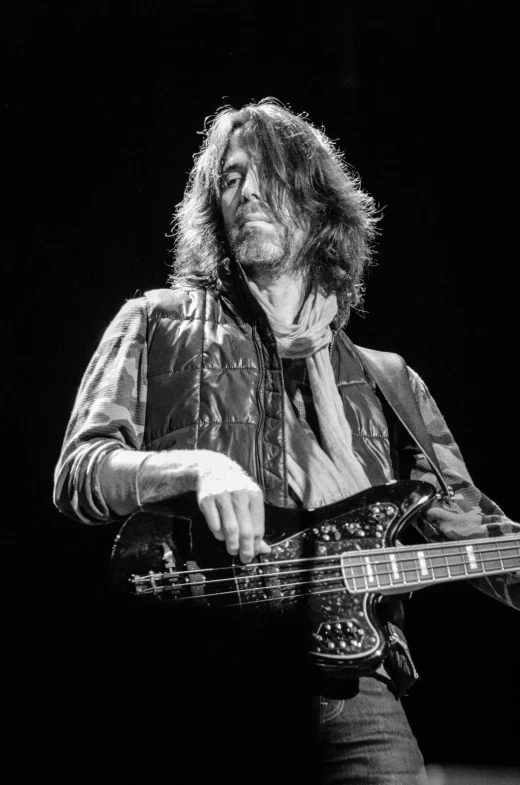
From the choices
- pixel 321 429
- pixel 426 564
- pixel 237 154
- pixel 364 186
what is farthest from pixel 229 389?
pixel 364 186

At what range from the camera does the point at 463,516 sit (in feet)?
6.55

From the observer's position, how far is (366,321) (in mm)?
2764

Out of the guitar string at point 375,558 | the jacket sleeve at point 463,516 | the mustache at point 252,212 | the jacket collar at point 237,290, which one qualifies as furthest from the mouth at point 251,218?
the guitar string at point 375,558

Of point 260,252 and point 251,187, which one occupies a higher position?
point 251,187

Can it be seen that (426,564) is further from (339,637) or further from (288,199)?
(288,199)

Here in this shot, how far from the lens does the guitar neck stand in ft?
5.08

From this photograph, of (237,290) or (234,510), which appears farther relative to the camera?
(237,290)

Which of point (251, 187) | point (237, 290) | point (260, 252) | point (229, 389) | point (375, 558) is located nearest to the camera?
point (375, 558)

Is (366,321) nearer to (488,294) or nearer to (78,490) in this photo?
(488,294)

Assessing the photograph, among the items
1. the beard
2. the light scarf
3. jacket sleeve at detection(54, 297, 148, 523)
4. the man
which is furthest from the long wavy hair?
jacket sleeve at detection(54, 297, 148, 523)

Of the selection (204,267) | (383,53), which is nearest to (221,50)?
(383,53)

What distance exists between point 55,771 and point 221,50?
235 centimetres

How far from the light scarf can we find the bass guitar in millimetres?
167

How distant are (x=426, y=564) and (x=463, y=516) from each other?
0.38 meters
